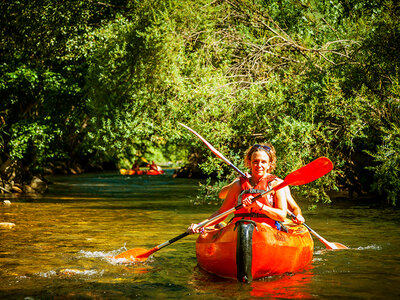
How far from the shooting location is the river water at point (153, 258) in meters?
5.46

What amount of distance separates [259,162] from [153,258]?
7.17 feet

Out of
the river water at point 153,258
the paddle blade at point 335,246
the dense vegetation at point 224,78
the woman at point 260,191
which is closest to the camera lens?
the river water at point 153,258

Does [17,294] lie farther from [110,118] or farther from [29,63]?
[29,63]

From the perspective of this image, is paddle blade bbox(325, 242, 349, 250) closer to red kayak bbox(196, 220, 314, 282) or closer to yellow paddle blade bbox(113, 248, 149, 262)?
red kayak bbox(196, 220, 314, 282)

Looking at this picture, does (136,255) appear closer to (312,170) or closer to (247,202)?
(247,202)

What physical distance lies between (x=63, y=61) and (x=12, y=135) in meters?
2.73

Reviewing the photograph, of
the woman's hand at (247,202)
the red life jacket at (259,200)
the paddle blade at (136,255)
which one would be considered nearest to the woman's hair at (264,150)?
the red life jacket at (259,200)

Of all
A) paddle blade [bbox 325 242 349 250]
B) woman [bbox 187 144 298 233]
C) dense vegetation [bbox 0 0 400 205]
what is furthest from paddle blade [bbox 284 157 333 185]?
dense vegetation [bbox 0 0 400 205]

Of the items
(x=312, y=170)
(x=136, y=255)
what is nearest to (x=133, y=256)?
(x=136, y=255)

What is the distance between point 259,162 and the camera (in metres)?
6.08

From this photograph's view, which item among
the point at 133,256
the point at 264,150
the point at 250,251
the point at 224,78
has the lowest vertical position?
the point at 133,256

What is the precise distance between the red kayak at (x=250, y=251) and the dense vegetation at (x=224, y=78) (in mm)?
4093

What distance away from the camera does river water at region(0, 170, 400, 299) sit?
5465 mm

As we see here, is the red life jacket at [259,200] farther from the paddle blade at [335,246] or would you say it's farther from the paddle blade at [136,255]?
the paddle blade at [335,246]
